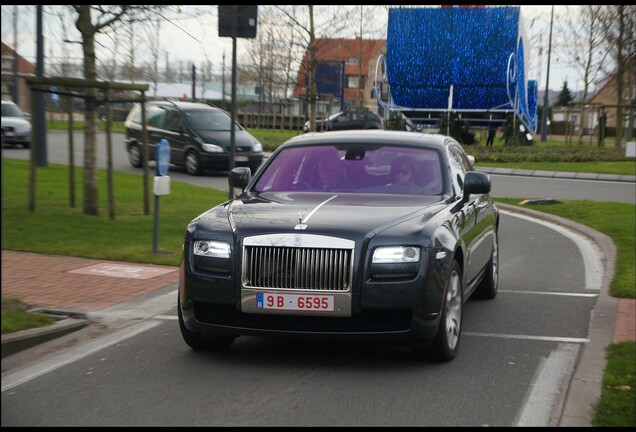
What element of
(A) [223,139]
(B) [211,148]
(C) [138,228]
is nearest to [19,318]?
(C) [138,228]

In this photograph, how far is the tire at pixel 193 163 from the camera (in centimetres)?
2303

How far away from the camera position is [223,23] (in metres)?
12.3

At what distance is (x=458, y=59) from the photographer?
37125 mm

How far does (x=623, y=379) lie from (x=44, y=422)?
11.1 feet

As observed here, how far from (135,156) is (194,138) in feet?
7.77

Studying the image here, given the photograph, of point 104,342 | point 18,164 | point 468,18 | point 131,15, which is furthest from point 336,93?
point 104,342

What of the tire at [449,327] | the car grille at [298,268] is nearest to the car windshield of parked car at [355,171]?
the tire at [449,327]

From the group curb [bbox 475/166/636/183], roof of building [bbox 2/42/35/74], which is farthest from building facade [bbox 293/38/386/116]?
roof of building [bbox 2/42/35/74]

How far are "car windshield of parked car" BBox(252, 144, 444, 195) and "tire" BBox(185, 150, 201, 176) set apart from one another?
15.7 m

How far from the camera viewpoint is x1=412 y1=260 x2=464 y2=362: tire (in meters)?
5.91

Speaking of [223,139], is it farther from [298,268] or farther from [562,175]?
[298,268]

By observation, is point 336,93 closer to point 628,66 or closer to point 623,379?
point 628,66

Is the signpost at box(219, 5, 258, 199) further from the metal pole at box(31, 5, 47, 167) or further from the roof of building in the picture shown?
the metal pole at box(31, 5, 47, 167)

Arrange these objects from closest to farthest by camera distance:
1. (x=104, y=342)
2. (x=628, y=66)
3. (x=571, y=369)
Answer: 1. (x=571, y=369)
2. (x=104, y=342)
3. (x=628, y=66)
